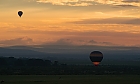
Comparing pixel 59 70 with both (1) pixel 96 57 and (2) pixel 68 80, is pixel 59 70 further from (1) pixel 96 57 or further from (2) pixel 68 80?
(2) pixel 68 80

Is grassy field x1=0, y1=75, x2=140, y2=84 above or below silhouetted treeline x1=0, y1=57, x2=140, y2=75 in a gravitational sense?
below

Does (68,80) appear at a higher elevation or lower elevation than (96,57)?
lower

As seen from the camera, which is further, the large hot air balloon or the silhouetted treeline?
the silhouetted treeline

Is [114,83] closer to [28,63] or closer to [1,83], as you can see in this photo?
[1,83]

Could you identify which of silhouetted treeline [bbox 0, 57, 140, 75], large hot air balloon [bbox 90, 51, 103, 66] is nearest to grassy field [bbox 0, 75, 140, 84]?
large hot air balloon [bbox 90, 51, 103, 66]

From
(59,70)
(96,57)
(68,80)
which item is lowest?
(68,80)

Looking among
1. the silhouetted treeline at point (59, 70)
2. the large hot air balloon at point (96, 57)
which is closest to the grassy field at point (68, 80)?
the large hot air balloon at point (96, 57)

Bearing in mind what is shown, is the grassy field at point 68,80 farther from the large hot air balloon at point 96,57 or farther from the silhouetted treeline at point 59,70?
the silhouetted treeline at point 59,70

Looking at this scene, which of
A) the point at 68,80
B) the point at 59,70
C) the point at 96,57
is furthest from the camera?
the point at 59,70

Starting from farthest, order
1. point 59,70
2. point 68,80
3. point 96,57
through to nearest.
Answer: point 59,70 → point 96,57 → point 68,80

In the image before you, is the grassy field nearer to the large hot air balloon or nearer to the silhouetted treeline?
the large hot air balloon

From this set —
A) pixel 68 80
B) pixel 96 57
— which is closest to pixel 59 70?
pixel 96 57
